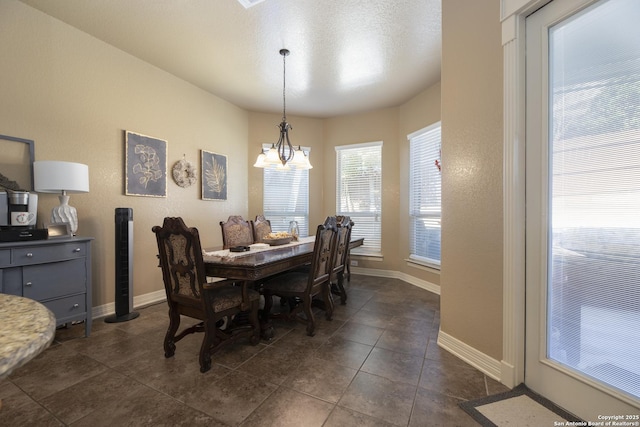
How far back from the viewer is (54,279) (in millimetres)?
2240

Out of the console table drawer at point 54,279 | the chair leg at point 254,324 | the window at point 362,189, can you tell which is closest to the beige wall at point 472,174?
the chair leg at point 254,324

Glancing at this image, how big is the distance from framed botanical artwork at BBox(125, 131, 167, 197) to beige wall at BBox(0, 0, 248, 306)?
7 centimetres

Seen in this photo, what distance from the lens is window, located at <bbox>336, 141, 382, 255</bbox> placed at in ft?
15.9

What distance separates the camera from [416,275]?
13.7ft

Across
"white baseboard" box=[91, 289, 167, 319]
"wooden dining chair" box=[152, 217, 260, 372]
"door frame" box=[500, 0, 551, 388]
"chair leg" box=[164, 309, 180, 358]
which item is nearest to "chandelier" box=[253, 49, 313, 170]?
"wooden dining chair" box=[152, 217, 260, 372]

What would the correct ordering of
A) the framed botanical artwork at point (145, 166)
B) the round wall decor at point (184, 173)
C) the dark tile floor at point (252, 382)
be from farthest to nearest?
1. the round wall decor at point (184, 173)
2. the framed botanical artwork at point (145, 166)
3. the dark tile floor at point (252, 382)

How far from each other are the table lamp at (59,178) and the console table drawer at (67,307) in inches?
27.8

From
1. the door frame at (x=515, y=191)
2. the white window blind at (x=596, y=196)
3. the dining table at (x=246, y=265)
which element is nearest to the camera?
A: the white window blind at (x=596, y=196)

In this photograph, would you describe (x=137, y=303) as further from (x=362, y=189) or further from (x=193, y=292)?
(x=362, y=189)

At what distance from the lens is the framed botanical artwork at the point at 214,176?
406 cm

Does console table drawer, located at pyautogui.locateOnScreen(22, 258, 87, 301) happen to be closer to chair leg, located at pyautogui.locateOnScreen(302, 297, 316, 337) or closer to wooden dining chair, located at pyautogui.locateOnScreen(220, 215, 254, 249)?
wooden dining chair, located at pyautogui.locateOnScreen(220, 215, 254, 249)

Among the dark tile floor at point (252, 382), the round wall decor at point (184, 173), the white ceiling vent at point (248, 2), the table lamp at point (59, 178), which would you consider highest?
the white ceiling vent at point (248, 2)

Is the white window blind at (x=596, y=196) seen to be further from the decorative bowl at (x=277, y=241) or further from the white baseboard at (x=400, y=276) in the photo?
the decorative bowl at (x=277, y=241)

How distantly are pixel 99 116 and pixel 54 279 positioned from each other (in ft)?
5.72
